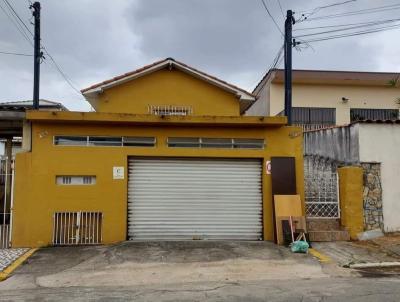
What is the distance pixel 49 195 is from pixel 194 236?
4113 millimetres

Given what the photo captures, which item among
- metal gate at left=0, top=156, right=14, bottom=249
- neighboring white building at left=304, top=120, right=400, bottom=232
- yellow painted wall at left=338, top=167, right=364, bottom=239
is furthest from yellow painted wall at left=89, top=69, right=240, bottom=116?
yellow painted wall at left=338, top=167, right=364, bottom=239

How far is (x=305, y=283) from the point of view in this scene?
26.7 ft

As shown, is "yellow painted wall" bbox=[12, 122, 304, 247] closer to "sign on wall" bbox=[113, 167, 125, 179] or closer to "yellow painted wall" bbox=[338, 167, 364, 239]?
"sign on wall" bbox=[113, 167, 125, 179]

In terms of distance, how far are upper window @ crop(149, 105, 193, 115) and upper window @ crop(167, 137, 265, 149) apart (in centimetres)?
345

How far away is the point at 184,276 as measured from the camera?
883cm

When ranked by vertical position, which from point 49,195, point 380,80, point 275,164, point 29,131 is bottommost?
point 49,195

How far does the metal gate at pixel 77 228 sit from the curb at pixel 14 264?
2.50 feet

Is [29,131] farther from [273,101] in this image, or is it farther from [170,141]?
[273,101]

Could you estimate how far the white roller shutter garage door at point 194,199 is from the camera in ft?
40.6

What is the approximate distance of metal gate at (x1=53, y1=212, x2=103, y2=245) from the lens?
39.0 feet

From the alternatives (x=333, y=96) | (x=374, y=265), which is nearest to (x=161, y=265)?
(x=374, y=265)

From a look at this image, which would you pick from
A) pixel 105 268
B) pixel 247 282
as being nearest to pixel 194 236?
pixel 105 268

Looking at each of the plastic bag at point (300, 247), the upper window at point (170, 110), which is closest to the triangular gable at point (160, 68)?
the upper window at point (170, 110)

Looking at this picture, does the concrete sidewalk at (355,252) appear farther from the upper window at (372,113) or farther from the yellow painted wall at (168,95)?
the upper window at (372,113)
